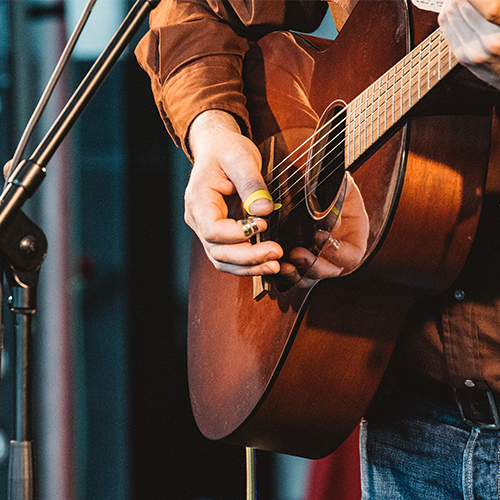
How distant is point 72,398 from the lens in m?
1.84

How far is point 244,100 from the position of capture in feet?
3.02

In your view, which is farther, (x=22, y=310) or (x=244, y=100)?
(x=244, y=100)

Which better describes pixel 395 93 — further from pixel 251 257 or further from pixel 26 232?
pixel 26 232

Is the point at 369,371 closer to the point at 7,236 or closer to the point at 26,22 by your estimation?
the point at 7,236

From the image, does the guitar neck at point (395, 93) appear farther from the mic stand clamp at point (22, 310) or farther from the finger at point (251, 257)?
the mic stand clamp at point (22, 310)

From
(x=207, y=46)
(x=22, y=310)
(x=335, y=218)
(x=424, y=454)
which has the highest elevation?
(x=207, y=46)

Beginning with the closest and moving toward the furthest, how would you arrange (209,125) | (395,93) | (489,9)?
(489,9) < (395,93) < (209,125)

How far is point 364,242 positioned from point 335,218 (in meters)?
0.06

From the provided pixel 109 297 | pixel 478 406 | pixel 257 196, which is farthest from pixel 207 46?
pixel 109 297

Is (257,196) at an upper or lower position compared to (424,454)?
upper

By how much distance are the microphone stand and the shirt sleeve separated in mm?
264

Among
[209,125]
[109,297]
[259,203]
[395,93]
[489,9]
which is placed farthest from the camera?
[109,297]

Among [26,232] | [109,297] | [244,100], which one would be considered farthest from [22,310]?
[109,297]

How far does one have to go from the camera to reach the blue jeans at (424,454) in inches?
26.6
